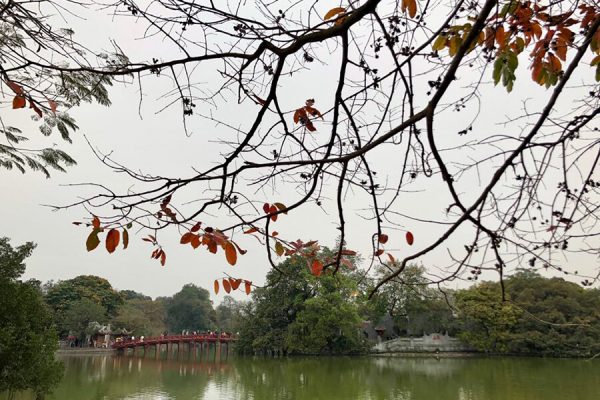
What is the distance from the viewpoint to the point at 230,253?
1.09 metres

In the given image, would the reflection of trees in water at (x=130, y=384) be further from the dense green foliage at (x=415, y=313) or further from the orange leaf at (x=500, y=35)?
the orange leaf at (x=500, y=35)

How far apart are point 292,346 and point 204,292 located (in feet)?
75.5

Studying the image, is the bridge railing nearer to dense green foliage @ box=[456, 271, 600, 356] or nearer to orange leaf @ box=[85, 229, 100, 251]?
dense green foliage @ box=[456, 271, 600, 356]

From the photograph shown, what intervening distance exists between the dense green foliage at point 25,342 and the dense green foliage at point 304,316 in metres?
10.4

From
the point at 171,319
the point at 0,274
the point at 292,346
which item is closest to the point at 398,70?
the point at 0,274

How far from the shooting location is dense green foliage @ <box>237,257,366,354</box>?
712 inches

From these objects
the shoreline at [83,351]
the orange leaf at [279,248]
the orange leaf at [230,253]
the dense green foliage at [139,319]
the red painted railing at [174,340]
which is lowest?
the shoreline at [83,351]

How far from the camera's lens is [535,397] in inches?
349

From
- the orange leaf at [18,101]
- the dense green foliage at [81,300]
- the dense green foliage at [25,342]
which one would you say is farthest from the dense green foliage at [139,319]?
the orange leaf at [18,101]

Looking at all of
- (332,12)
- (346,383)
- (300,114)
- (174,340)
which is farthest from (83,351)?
(332,12)

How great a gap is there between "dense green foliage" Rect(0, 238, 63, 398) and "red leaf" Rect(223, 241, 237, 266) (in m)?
6.51

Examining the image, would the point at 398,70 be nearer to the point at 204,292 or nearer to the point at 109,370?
the point at 109,370

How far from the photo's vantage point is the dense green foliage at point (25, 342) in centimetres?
623

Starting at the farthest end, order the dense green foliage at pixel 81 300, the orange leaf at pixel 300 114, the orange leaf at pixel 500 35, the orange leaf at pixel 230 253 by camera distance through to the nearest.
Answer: the dense green foliage at pixel 81 300 < the orange leaf at pixel 300 114 < the orange leaf at pixel 500 35 < the orange leaf at pixel 230 253
